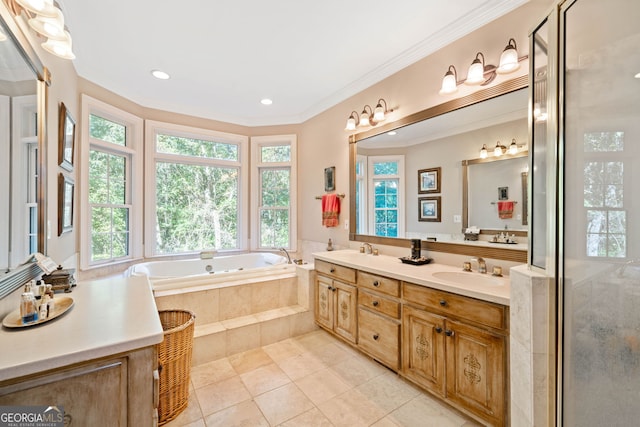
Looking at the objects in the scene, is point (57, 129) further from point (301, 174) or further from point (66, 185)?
point (301, 174)

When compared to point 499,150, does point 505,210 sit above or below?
below

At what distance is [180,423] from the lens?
159 centimetres

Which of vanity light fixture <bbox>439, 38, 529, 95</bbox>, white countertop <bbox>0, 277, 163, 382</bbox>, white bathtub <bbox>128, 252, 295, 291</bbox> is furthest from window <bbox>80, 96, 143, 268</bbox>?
vanity light fixture <bbox>439, 38, 529, 95</bbox>

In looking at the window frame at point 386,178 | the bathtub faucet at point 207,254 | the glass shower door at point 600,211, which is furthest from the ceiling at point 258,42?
the bathtub faucet at point 207,254

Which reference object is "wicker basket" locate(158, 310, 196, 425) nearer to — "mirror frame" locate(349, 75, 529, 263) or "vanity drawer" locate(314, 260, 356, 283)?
"vanity drawer" locate(314, 260, 356, 283)

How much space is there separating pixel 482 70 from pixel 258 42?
70.3 inches

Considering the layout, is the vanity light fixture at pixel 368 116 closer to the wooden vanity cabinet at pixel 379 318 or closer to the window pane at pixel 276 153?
the window pane at pixel 276 153

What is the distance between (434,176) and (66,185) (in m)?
3.14

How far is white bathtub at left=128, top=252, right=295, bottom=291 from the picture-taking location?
246 centimetres

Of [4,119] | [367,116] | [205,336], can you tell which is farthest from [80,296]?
[367,116]

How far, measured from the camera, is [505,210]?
1846 mm

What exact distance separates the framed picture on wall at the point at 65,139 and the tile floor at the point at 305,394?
6.54 ft

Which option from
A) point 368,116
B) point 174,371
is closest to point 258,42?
point 368,116

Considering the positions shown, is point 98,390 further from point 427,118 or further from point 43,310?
point 427,118
